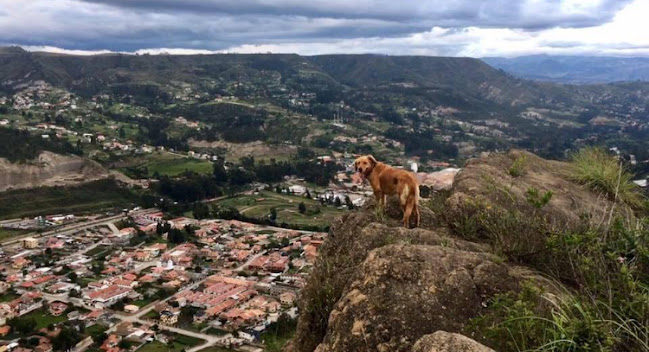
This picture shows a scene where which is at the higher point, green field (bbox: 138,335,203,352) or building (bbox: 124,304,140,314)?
green field (bbox: 138,335,203,352)

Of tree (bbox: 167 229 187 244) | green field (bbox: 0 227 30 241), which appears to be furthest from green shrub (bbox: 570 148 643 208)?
green field (bbox: 0 227 30 241)

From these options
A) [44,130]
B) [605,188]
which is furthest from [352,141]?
[605,188]

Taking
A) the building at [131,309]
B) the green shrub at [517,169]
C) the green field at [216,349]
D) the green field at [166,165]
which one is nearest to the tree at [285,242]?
the building at [131,309]

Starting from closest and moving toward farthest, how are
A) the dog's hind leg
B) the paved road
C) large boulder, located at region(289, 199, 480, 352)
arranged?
large boulder, located at region(289, 199, 480, 352) → the dog's hind leg → the paved road

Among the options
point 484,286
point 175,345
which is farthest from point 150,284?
point 484,286

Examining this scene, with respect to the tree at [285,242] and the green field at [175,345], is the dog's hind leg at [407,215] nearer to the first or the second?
the green field at [175,345]

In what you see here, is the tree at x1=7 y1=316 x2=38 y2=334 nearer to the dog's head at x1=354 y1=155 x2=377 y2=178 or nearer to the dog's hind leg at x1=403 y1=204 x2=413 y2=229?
the dog's head at x1=354 y1=155 x2=377 y2=178

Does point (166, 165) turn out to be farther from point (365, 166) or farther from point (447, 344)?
point (447, 344)

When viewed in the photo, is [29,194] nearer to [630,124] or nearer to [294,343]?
[294,343]
